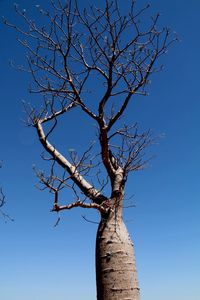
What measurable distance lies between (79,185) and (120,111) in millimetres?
974

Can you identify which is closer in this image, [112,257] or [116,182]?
[112,257]

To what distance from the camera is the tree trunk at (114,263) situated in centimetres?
330

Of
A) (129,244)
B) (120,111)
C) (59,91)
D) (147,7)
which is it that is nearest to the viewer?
(129,244)

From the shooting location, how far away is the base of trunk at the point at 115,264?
330cm

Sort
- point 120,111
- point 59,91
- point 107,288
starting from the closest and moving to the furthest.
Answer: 1. point 107,288
2. point 120,111
3. point 59,91

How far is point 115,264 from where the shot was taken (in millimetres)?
3414

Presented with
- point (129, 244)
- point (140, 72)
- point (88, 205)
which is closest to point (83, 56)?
point (140, 72)

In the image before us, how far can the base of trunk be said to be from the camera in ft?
10.8

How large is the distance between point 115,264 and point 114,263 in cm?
1

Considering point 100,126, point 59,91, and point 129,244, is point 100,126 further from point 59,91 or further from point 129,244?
point 129,244

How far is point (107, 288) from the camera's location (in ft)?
10.9

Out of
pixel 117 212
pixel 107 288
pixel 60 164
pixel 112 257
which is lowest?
pixel 107 288

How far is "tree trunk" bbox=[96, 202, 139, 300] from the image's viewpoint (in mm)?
3305

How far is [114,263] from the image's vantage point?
3.42 metres
